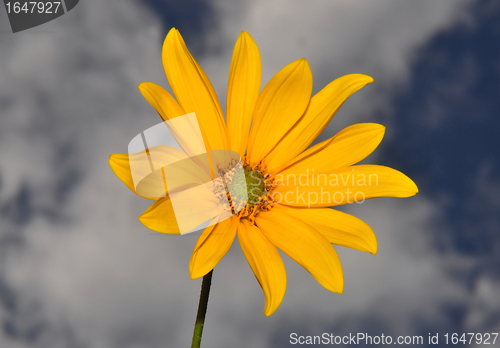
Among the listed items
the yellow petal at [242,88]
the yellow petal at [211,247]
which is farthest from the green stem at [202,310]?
the yellow petal at [242,88]

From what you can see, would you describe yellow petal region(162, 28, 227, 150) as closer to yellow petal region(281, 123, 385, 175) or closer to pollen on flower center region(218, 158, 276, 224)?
pollen on flower center region(218, 158, 276, 224)

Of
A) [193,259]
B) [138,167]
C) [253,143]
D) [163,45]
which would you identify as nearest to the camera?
[193,259]

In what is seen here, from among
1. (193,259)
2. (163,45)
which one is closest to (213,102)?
(163,45)

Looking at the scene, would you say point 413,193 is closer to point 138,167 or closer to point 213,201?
point 213,201

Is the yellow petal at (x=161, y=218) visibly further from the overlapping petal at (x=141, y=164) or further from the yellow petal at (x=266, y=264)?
the yellow petal at (x=266, y=264)

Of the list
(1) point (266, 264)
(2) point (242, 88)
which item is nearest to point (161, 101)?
(2) point (242, 88)

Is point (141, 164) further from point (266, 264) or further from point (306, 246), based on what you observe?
point (306, 246)

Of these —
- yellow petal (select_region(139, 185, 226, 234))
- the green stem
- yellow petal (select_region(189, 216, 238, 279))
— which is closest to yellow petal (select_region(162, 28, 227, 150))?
yellow petal (select_region(139, 185, 226, 234))
